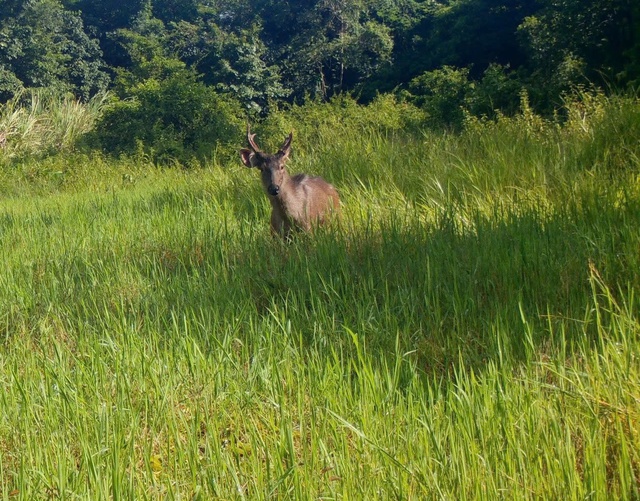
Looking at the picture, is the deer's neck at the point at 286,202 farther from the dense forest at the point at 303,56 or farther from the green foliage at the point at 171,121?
the green foliage at the point at 171,121

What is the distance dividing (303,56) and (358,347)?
23.8 metres

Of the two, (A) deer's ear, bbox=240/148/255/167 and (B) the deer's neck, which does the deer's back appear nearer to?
(B) the deer's neck

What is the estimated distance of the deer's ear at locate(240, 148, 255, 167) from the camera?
594cm

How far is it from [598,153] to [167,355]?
3888 millimetres

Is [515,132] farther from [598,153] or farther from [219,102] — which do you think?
[219,102]

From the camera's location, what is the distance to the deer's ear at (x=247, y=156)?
594 cm

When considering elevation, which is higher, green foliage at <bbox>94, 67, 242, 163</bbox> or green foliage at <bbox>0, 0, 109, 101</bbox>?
green foliage at <bbox>0, 0, 109, 101</bbox>

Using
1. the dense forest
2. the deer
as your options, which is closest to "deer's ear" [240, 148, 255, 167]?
the deer

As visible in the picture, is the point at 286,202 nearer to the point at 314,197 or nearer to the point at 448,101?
the point at 314,197

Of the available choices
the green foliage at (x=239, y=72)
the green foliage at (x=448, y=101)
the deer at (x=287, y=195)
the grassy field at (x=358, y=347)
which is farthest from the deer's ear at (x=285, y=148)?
the green foliage at (x=239, y=72)

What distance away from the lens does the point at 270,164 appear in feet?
18.8

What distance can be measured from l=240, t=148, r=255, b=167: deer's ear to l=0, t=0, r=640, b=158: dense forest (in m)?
3.98

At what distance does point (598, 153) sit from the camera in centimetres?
529

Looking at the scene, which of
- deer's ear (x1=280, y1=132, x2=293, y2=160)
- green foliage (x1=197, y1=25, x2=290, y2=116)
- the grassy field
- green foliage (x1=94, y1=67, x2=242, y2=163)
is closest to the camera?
the grassy field
